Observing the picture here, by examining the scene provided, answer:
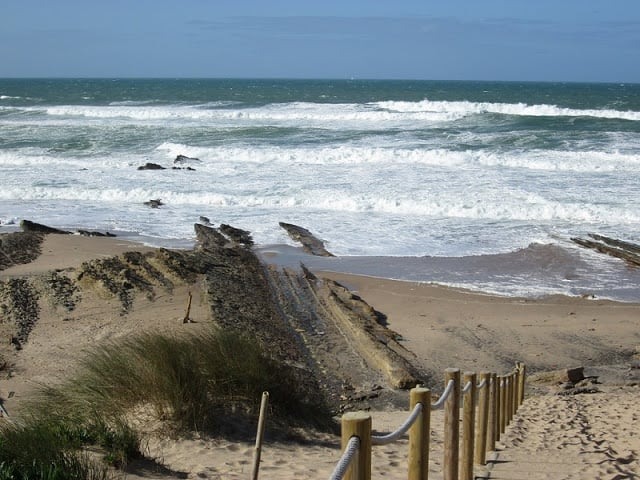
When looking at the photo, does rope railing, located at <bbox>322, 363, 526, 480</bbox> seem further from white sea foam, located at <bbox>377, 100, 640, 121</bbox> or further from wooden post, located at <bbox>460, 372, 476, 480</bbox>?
Result: white sea foam, located at <bbox>377, 100, 640, 121</bbox>

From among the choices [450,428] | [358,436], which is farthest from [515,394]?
[358,436]

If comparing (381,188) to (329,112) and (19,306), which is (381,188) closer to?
(19,306)

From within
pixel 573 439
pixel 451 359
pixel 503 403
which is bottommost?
pixel 451 359

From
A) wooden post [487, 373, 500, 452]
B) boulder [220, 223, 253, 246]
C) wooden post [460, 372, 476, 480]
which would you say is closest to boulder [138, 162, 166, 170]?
boulder [220, 223, 253, 246]

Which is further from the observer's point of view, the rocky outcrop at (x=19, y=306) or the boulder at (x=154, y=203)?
the boulder at (x=154, y=203)

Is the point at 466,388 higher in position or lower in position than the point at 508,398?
higher

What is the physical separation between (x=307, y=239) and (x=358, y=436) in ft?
47.9

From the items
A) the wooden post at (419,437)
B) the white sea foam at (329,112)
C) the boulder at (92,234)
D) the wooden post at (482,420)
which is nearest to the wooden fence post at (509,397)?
the wooden post at (482,420)

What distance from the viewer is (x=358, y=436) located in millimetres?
2865

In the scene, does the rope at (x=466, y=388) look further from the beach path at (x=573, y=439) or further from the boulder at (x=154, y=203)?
the boulder at (x=154, y=203)

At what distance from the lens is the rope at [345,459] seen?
105 inches

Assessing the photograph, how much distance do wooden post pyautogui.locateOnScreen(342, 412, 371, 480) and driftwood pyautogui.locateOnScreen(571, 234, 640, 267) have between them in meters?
13.8

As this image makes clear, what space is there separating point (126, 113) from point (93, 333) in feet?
157

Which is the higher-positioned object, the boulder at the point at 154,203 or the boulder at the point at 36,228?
the boulder at the point at 154,203
